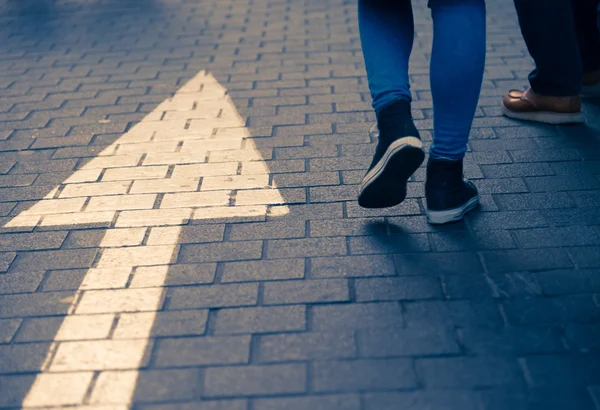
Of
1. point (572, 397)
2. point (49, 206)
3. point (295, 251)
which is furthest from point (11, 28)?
point (572, 397)

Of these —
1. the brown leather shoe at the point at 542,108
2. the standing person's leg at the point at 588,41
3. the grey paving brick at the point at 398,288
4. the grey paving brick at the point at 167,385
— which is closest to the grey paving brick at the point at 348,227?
the grey paving brick at the point at 398,288

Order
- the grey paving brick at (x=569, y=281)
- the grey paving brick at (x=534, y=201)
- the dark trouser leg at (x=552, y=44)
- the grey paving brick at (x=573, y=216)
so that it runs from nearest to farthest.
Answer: the grey paving brick at (x=569, y=281), the grey paving brick at (x=573, y=216), the grey paving brick at (x=534, y=201), the dark trouser leg at (x=552, y=44)

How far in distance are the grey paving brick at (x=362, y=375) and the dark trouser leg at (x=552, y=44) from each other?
78.9 inches

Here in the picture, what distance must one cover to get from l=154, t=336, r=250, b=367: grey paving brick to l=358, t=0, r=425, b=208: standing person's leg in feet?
2.66

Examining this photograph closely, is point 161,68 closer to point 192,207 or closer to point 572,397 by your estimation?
point 192,207

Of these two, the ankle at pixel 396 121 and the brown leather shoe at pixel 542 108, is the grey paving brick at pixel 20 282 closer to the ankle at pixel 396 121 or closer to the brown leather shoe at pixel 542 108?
the ankle at pixel 396 121

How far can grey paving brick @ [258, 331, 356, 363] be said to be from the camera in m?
2.07

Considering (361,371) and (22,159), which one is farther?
(22,159)

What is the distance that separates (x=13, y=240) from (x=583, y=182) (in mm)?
2299

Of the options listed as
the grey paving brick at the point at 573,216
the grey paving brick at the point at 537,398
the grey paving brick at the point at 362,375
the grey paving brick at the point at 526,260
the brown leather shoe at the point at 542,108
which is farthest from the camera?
the brown leather shoe at the point at 542,108

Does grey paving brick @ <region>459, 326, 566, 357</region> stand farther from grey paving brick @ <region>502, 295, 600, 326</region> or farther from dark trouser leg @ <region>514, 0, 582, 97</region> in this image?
dark trouser leg @ <region>514, 0, 582, 97</region>

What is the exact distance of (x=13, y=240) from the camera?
282 centimetres

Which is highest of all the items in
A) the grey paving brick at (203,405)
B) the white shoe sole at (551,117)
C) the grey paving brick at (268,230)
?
the grey paving brick at (203,405)

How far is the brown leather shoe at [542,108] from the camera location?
3.51 metres
